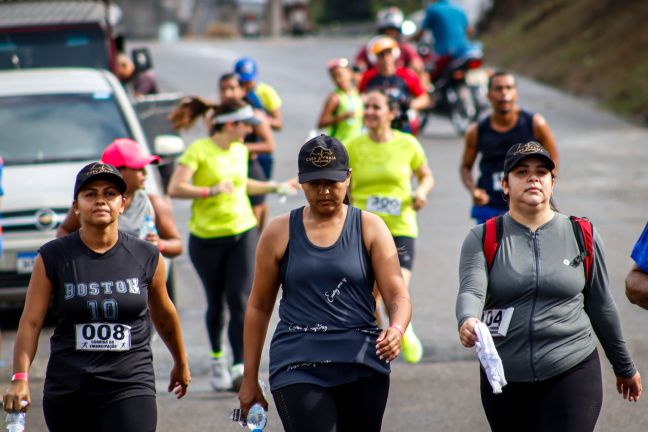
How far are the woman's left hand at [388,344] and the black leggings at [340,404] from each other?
12 cm

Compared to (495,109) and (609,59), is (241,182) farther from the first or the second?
(609,59)

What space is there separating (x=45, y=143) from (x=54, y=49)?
4.63m

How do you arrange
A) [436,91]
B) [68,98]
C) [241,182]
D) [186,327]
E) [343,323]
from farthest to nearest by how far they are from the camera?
[436,91]
[68,98]
[186,327]
[241,182]
[343,323]

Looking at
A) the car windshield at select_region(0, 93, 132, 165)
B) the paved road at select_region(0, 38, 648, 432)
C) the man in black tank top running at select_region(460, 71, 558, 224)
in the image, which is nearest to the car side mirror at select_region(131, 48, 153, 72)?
the paved road at select_region(0, 38, 648, 432)

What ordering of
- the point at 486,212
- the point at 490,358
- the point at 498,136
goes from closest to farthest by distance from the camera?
the point at 490,358
the point at 498,136
the point at 486,212

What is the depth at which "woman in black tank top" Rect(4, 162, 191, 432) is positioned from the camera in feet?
16.9

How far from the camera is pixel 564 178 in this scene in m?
17.2

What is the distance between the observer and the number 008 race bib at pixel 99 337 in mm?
5176

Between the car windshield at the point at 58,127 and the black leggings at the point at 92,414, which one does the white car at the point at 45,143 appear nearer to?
the car windshield at the point at 58,127

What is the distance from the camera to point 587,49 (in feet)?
90.0

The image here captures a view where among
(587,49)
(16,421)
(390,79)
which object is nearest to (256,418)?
(16,421)

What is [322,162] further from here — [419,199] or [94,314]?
[419,199]

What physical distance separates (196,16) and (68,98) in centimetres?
8301

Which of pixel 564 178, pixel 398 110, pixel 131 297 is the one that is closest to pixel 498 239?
pixel 131 297
